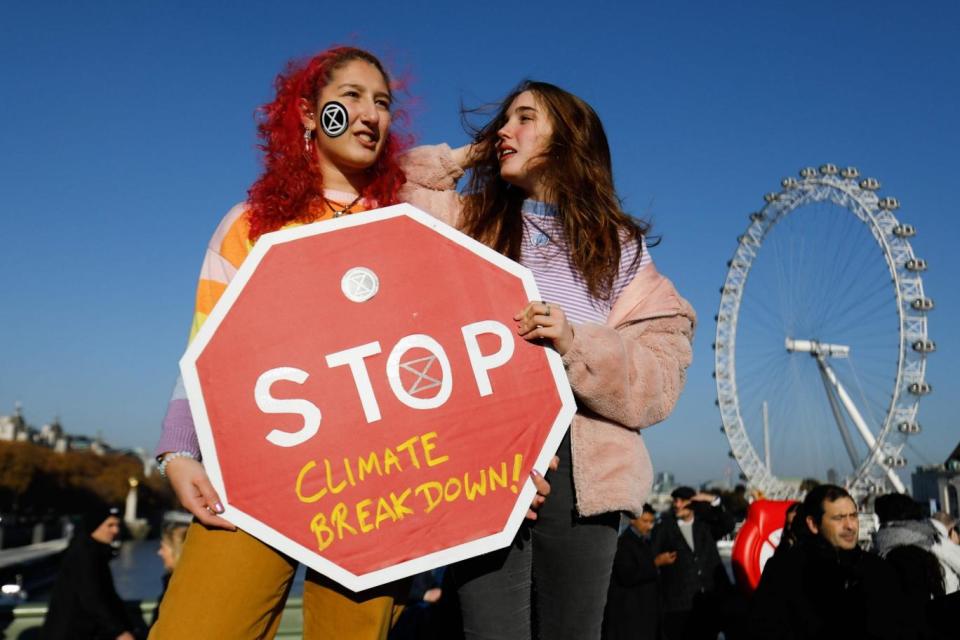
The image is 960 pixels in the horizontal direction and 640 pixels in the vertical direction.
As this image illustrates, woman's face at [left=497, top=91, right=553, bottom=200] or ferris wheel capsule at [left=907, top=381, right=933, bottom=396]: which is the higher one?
woman's face at [left=497, top=91, right=553, bottom=200]

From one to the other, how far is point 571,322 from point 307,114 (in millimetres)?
686

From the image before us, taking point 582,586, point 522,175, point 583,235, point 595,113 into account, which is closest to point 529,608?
point 582,586

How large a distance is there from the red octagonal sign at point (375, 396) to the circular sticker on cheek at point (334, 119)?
351mm

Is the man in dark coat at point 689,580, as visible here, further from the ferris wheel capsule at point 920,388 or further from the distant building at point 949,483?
the distant building at point 949,483

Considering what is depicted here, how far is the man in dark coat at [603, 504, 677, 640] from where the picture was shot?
16.7ft

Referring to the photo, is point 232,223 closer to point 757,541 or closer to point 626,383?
point 626,383

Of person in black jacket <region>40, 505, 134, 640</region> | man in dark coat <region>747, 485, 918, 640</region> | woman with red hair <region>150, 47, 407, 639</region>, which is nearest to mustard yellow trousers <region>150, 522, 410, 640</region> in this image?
woman with red hair <region>150, 47, 407, 639</region>

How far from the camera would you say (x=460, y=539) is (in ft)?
4.50

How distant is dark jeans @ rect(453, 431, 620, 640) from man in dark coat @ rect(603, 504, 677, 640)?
3585 millimetres

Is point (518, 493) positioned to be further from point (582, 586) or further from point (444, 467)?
point (582, 586)

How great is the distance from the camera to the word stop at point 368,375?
4.38 feet

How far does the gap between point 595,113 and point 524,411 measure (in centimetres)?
78

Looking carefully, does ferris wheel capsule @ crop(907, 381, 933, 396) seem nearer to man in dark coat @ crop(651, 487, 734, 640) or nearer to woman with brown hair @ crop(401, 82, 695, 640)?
man in dark coat @ crop(651, 487, 734, 640)

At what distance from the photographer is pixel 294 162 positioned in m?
1.67
